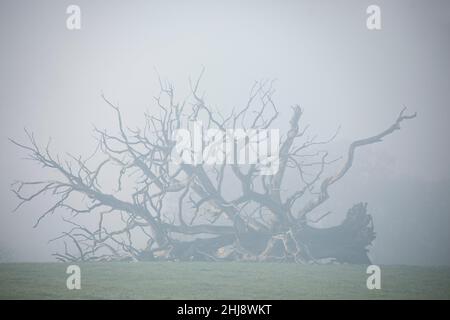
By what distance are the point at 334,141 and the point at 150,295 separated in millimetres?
4455

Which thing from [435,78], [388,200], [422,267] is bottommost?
[422,267]

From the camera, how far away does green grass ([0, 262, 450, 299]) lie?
5590mm

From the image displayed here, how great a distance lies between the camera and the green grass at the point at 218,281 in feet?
18.3

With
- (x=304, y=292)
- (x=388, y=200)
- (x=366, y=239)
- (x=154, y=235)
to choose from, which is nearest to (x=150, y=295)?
(x=304, y=292)

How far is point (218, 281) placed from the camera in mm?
6082

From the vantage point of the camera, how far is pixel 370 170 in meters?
9.14

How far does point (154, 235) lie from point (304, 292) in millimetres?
3058

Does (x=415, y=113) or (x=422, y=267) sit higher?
(x=415, y=113)

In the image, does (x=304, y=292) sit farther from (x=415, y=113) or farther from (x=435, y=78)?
(x=435, y=78)

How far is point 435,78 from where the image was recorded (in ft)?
27.7
